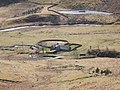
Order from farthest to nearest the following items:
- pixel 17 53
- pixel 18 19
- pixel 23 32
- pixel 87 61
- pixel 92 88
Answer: pixel 18 19 → pixel 23 32 → pixel 17 53 → pixel 87 61 → pixel 92 88

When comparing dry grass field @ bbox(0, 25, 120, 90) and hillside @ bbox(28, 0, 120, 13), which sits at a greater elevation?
hillside @ bbox(28, 0, 120, 13)

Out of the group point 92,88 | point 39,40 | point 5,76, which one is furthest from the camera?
point 39,40

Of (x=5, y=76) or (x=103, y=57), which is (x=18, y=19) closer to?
(x=103, y=57)

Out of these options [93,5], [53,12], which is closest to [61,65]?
[53,12]

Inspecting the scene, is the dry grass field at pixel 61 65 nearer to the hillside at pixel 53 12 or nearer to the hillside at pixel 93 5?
the hillside at pixel 53 12

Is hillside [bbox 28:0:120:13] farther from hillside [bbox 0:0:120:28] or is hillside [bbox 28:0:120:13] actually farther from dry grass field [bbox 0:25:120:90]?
dry grass field [bbox 0:25:120:90]

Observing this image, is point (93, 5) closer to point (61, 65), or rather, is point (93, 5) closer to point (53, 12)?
point (53, 12)

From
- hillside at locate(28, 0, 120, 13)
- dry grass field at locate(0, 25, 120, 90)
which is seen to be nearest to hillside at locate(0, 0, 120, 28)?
hillside at locate(28, 0, 120, 13)

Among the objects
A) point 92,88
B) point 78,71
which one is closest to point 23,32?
point 78,71
